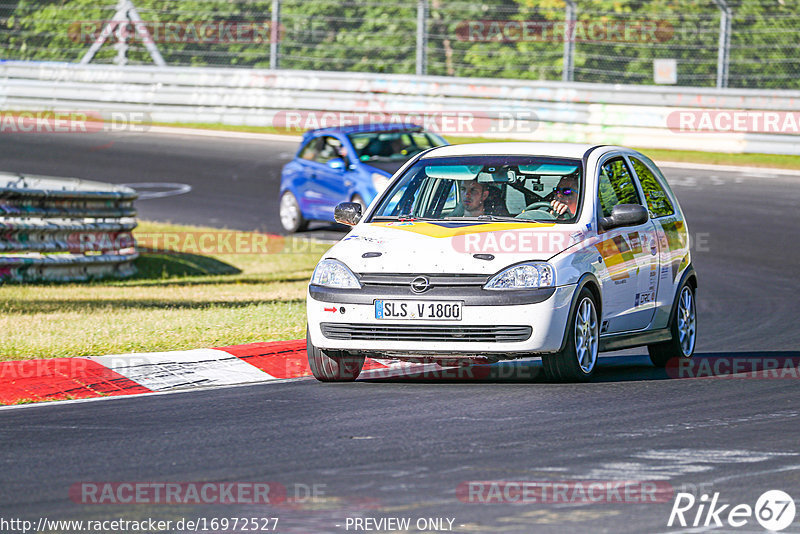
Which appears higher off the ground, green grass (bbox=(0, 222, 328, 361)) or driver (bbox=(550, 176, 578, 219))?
driver (bbox=(550, 176, 578, 219))

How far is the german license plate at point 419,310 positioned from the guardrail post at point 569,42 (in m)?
18.9

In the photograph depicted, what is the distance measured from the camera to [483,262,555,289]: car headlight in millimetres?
9000

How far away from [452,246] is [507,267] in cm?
42

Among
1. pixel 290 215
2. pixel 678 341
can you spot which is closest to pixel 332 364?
pixel 678 341

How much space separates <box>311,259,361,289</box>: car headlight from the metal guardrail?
1744 cm

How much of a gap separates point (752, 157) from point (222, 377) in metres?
18.2

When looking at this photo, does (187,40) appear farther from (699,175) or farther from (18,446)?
(18,446)

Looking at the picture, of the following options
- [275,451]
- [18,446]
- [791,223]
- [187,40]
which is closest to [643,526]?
[275,451]

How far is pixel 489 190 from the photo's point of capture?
400 inches

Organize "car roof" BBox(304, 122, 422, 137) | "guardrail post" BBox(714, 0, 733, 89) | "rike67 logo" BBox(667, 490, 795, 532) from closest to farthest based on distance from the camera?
"rike67 logo" BBox(667, 490, 795, 532), "car roof" BBox(304, 122, 422, 137), "guardrail post" BBox(714, 0, 733, 89)

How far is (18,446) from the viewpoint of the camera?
7.32 metres

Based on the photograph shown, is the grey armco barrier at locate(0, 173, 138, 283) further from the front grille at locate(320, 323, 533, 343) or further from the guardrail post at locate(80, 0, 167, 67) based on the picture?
the guardrail post at locate(80, 0, 167, 67)

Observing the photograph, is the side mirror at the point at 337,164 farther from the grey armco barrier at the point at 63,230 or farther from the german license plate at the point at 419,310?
the german license plate at the point at 419,310

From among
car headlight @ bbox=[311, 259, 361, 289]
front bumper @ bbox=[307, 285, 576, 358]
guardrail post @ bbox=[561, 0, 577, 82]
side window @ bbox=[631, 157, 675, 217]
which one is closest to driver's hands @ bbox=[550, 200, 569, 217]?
front bumper @ bbox=[307, 285, 576, 358]
